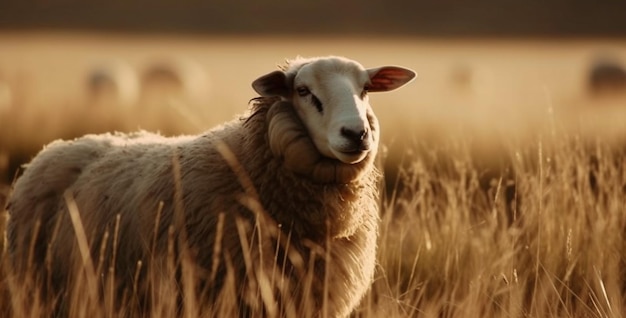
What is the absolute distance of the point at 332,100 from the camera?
12.1ft

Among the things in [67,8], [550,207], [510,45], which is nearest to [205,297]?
[550,207]

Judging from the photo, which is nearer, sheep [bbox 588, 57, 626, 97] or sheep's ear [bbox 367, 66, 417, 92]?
sheep's ear [bbox 367, 66, 417, 92]

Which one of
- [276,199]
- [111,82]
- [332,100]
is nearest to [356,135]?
[332,100]

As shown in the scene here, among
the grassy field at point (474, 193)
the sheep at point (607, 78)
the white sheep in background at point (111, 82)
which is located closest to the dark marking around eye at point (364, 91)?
the grassy field at point (474, 193)

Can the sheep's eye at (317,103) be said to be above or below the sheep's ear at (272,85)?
below

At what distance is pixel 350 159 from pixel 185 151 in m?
0.82

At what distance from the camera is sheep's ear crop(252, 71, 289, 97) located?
3.83 meters

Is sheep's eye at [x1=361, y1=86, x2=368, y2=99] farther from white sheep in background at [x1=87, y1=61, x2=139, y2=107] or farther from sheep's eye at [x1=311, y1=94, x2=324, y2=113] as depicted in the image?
white sheep in background at [x1=87, y1=61, x2=139, y2=107]

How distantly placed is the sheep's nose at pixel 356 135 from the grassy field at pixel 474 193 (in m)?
0.59

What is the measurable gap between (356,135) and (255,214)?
55 centimetres

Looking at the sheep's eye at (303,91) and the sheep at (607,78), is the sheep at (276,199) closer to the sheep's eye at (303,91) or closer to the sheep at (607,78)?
the sheep's eye at (303,91)

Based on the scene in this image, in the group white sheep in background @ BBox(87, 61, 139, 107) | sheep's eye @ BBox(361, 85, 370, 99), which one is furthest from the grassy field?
white sheep in background @ BBox(87, 61, 139, 107)

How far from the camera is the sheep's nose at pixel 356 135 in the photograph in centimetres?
349

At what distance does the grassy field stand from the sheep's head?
1.89 feet
